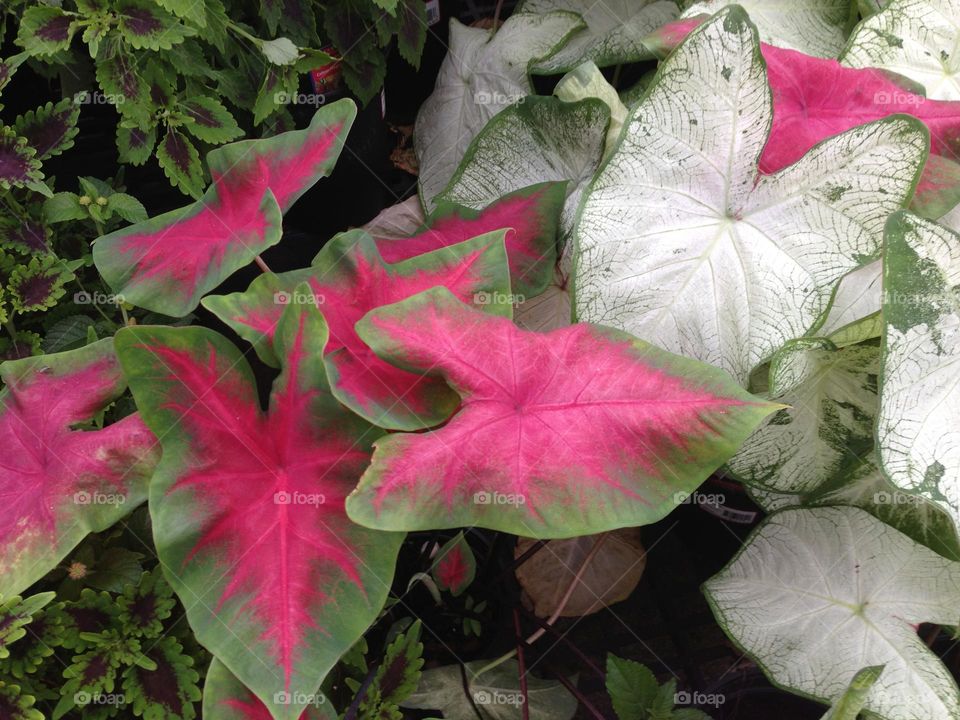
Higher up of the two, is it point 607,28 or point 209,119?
point 607,28

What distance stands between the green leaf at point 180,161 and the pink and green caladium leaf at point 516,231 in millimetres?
305

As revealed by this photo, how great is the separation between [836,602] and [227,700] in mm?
751

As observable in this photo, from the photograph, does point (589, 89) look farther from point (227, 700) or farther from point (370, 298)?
point (227, 700)

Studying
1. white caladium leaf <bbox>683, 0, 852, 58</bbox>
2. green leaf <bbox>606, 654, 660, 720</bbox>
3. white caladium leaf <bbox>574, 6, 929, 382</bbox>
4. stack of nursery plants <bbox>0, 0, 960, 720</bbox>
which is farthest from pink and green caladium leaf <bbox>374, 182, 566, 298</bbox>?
green leaf <bbox>606, 654, 660, 720</bbox>

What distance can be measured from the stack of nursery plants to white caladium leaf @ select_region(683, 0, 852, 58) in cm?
1

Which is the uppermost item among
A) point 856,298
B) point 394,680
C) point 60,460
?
point 856,298

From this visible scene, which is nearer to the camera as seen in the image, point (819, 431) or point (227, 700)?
point (227, 700)

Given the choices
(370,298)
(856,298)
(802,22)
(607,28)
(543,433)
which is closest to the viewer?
(543,433)

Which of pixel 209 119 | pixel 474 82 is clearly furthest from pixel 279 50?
pixel 474 82

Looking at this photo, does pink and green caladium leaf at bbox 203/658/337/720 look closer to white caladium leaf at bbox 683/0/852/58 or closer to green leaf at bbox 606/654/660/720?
green leaf at bbox 606/654/660/720

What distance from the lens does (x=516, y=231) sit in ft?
3.72

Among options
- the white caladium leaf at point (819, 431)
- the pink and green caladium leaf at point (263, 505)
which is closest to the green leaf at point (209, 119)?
the pink and green caladium leaf at point (263, 505)

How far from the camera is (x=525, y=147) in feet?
4.21

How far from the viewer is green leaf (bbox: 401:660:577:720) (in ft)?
4.00
